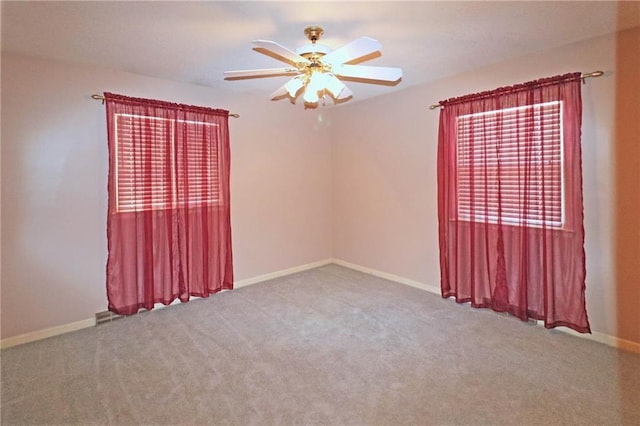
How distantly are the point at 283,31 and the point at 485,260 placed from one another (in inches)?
105

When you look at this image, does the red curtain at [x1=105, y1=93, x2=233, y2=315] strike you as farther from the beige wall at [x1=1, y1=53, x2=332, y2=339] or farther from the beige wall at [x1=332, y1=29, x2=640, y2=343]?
the beige wall at [x1=332, y1=29, x2=640, y2=343]

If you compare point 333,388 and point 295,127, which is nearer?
point 333,388

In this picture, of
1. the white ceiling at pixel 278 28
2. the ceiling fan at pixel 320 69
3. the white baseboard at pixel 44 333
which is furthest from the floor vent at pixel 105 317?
the ceiling fan at pixel 320 69

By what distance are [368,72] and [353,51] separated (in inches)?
12.4

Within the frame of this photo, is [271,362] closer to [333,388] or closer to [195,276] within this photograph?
[333,388]

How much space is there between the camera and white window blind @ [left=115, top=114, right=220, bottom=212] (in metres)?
3.18

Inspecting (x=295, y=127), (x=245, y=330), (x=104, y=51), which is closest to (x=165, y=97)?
(x=104, y=51)

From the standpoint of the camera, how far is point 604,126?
258 centimetres

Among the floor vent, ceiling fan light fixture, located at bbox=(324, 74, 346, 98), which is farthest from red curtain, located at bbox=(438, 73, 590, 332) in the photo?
the floor vent

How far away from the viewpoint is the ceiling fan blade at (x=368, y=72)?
2.21 m

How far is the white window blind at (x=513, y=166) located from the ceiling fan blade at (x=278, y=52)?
6.27ft

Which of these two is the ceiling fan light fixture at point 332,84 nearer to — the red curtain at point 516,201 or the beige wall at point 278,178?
the red curtain at point 516,201

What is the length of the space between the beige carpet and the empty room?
0.06 ft

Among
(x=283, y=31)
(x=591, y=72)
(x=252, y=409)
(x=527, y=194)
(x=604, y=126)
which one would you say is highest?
(x=283, y=31)
